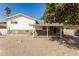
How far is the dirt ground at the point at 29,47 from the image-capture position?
4441mm

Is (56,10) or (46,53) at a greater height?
(56,10)

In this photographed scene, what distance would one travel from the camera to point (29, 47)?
4.79 meters

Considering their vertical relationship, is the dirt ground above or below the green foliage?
below

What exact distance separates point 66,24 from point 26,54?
140 centimetres

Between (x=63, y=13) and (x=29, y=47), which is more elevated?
(x=63, y=13)

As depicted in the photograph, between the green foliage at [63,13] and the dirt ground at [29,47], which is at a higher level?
the green foliage at [63,13]

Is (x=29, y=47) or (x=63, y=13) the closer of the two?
(x=29, y=47)

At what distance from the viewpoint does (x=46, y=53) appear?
14.5ft

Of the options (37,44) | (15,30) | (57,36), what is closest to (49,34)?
(57,36)

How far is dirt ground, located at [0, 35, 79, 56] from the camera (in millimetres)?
4441

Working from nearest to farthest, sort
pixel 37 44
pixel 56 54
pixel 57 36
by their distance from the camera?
1. pixel 56 54
2. pixel 37 44
3. pixel 57 36

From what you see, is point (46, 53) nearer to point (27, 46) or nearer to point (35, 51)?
point (35, 51)

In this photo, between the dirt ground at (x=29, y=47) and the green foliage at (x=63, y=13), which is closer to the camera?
the dirt ground at (x=29, y=47)

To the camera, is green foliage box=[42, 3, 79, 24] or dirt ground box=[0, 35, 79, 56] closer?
dirt ground box=[0, 35, 79, 56]
